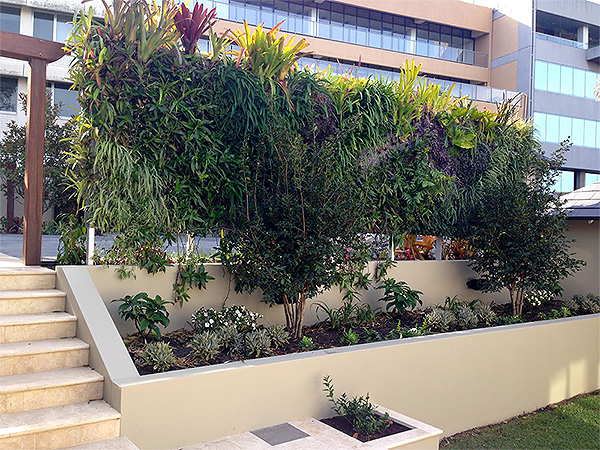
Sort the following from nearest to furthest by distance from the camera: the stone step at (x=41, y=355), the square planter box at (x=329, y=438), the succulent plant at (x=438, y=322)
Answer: the square planter box at (x=329, y=438), the stone step at (x=41, y=355), the succulent plant at (x=438, y=322)

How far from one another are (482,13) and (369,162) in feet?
79.9

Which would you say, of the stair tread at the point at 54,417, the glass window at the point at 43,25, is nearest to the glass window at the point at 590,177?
the glass window at the point at 43,25

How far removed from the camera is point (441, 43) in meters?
26.7

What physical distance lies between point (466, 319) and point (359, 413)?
2.52 metres

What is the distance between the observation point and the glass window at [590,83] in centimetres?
2602

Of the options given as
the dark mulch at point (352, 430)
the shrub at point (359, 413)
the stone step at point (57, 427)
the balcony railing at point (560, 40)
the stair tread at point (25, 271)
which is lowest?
the dark mulch at point (352, 430)

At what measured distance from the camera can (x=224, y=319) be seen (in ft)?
16.9

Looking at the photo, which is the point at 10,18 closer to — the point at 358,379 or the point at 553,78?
the point at 358,379

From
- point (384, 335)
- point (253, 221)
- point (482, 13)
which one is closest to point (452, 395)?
point (384, 335)

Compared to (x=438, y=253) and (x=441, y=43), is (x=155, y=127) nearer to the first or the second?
(x=438, y=253)

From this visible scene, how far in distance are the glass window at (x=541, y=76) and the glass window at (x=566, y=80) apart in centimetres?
95

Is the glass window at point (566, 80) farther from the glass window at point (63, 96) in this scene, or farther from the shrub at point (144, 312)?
the shrub at point (144, 312)

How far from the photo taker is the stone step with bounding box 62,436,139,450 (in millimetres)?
3453

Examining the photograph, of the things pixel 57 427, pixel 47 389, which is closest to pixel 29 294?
pixel 47 389
